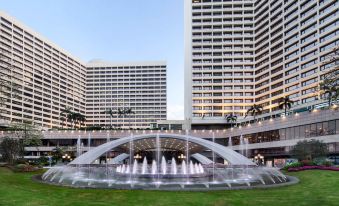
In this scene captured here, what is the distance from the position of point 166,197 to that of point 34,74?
6233 inches

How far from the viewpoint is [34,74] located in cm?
16712

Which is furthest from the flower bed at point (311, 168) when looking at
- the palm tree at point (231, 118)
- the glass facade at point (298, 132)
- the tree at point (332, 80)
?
the palm tree at point (231, 118)

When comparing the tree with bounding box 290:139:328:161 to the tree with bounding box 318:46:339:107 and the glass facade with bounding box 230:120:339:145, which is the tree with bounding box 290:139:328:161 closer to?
Result: the glass facade with bounding box 230:120:339:145


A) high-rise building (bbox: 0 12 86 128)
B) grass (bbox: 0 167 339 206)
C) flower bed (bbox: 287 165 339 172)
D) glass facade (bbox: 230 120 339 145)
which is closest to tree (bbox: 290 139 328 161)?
flower bed (bbox: 287 165 339 172)

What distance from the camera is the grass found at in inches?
813

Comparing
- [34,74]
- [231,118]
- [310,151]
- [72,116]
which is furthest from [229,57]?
[34,74]

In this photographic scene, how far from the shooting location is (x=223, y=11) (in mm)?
135625

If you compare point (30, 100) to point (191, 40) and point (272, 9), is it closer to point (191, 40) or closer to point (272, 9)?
point (191, 40)

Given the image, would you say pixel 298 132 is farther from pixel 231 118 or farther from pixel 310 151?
pixel 231 118

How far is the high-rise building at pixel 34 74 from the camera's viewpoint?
149 meters

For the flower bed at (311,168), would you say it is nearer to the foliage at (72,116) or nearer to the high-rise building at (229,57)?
the high-rise building at (229,57)

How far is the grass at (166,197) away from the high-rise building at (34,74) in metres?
124

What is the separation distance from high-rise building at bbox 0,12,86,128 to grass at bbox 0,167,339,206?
124m

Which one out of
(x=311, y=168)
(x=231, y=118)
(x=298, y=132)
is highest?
(x=231, y=118)
